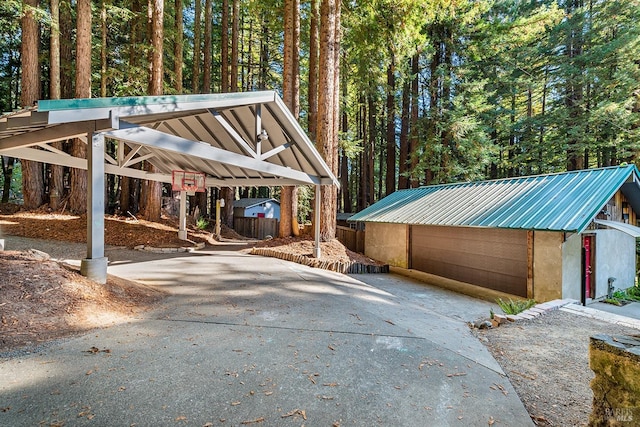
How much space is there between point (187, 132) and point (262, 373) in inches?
331

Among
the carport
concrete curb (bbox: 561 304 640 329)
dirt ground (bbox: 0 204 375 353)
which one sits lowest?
concrete curb (bbox: 561 304 640 329)

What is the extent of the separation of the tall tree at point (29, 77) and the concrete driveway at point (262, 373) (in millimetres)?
11247

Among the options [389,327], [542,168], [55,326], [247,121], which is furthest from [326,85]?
[542,168]

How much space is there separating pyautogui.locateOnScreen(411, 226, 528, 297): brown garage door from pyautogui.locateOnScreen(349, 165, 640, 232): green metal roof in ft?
1.94

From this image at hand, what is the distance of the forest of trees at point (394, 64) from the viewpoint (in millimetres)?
10906

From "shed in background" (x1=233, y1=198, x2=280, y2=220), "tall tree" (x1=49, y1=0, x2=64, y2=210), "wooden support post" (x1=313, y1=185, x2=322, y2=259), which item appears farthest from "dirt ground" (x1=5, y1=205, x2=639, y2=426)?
"shed in background" (x1=233, y1=198, x2=280, y2=220)

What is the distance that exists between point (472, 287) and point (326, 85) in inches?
318

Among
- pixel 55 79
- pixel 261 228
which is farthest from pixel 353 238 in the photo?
pixel 55 79

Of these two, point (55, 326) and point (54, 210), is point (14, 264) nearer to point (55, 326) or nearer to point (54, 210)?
point (55, 326)

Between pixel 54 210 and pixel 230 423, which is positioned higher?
pixel 54 210

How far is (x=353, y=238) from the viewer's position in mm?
14289

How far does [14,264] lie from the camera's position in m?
4.42

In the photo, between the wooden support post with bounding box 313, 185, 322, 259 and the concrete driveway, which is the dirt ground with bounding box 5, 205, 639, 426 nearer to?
the concrete driveway

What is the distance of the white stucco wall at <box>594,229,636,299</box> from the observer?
8719mm
